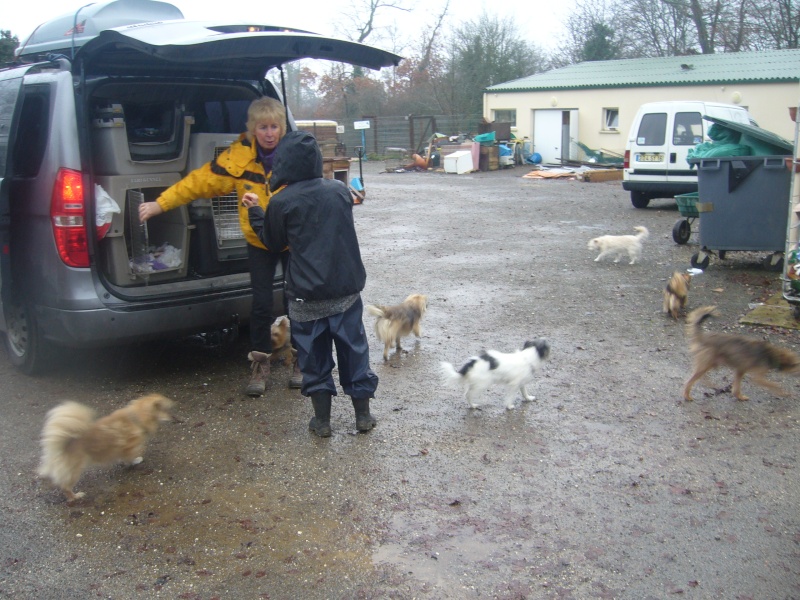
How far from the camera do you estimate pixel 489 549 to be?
11.5 ft

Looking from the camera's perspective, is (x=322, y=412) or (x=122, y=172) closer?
(x=322, y=412)

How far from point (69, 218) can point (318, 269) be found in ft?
5.80

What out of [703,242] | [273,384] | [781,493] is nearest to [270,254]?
[273,384]

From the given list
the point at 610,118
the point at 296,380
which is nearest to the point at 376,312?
the point at 296,380

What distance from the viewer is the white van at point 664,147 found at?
1594 cm

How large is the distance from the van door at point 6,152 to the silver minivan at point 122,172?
11 mm

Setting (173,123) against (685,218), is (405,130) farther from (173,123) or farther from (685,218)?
(173,123)

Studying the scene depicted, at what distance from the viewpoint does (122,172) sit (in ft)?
18.2

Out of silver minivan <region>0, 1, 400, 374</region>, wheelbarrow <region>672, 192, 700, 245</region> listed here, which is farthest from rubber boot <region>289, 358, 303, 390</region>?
wheelbarrow <region>672, 192, 700, 245</region>

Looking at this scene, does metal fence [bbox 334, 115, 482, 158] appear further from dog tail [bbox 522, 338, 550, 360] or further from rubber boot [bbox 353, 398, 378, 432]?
rubber boot [bbox 353, 398, 378, 432]

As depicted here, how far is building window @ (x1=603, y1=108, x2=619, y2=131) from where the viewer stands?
30609mm

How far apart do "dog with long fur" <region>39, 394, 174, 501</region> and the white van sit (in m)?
14.0

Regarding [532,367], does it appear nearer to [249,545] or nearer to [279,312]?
[279,312]

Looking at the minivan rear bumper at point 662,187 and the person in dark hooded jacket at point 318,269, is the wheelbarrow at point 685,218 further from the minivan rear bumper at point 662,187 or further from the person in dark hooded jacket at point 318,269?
the person in dark hooded jacket at point 318,269
